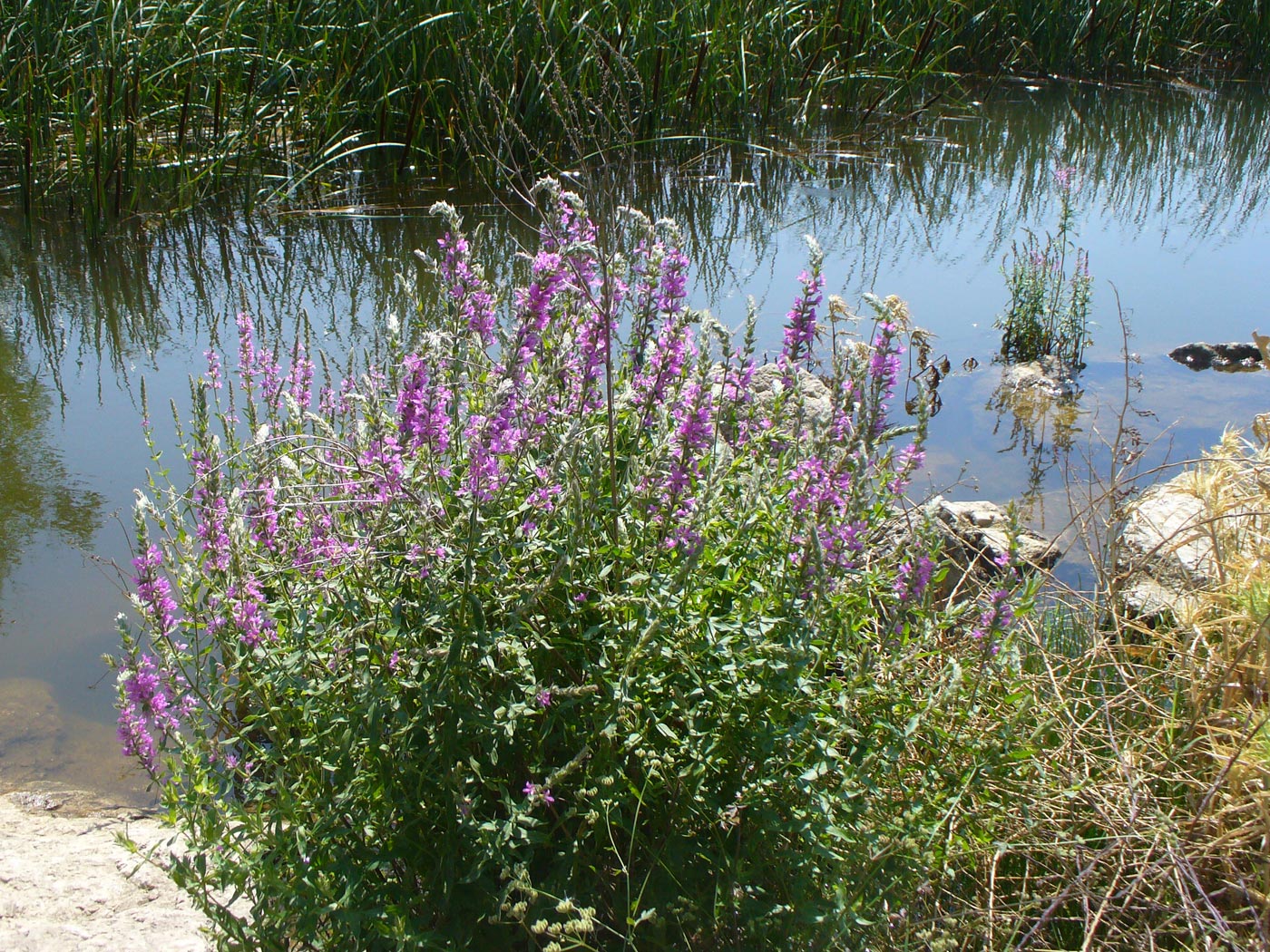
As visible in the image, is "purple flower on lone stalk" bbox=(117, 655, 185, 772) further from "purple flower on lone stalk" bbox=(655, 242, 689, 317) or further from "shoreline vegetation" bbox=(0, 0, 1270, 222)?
"shoreline vegetation" bbox=(0, 0, 1270, 222)

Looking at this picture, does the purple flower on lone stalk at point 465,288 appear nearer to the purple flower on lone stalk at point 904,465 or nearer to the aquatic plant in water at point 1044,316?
the purple flower on lone stalk at point 904,465

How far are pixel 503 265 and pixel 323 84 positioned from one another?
9.99 feet

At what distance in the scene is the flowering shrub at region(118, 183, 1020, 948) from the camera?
211 centimetres

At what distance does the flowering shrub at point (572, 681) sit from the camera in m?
2.11

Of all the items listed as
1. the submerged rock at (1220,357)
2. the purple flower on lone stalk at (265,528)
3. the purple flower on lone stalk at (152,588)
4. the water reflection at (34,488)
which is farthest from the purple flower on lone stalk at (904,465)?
the submerged rock at (1220,357)

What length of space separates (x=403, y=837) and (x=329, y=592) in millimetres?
591

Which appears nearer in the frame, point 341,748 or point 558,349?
point 341,748

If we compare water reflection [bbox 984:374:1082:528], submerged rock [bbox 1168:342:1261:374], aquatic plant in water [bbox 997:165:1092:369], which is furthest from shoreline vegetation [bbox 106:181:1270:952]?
submerged rock [bbox 1168:342:1261:374]

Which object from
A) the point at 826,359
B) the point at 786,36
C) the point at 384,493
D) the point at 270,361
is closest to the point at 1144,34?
the point at 786,36

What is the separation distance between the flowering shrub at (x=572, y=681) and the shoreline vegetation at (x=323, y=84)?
5.02 metres

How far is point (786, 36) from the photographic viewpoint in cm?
1166

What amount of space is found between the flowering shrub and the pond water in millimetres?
713

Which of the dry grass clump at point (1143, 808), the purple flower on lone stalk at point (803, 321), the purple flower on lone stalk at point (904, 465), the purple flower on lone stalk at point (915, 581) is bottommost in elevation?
the dry grass clump at point (1143, 808)

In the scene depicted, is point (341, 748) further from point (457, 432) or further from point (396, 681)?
point (457, 432)
